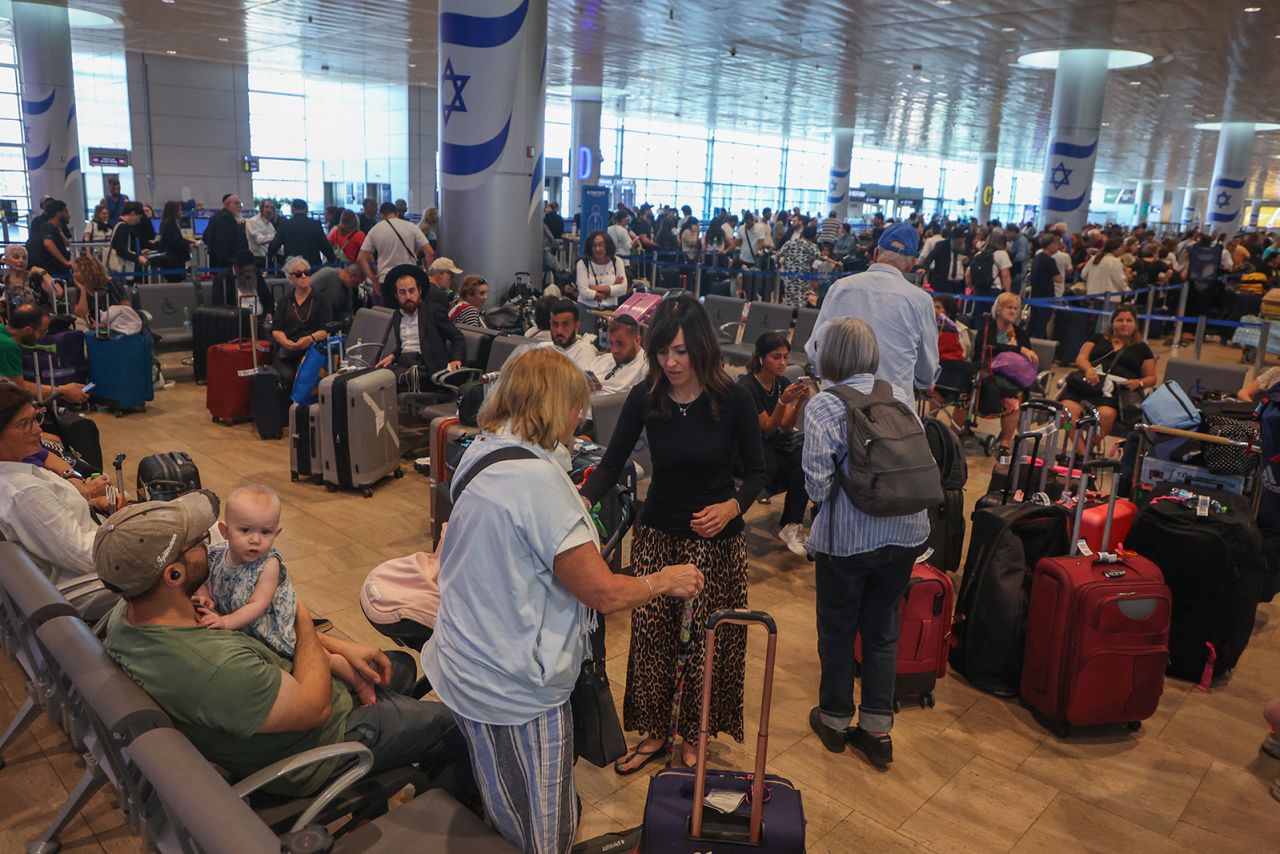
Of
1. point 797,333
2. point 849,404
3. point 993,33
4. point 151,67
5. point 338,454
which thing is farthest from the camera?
point 151,67

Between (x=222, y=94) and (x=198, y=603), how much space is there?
2601 centimetres

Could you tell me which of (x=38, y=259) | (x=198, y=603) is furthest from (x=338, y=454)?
(x=38, y=259)

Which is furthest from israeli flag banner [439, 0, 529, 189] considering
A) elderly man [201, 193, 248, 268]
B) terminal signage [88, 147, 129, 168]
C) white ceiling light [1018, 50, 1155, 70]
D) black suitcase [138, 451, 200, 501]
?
terminal signage [88, 147, 129, 168]

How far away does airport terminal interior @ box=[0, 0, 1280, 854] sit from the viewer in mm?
2156

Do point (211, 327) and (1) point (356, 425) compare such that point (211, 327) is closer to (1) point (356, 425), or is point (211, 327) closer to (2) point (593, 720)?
(1) point (356, 425)

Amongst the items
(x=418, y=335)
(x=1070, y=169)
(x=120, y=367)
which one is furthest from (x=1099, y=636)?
(x=1070, y=169)

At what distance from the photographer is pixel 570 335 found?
19.4 feet

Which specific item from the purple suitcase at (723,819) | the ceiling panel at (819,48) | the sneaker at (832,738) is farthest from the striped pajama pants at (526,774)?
the ceiling panel at (819,48)

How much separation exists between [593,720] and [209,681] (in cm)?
92

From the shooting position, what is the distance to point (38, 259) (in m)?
11.0

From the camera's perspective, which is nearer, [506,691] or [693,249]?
[506,691]

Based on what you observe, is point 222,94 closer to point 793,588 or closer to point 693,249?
point 693,249

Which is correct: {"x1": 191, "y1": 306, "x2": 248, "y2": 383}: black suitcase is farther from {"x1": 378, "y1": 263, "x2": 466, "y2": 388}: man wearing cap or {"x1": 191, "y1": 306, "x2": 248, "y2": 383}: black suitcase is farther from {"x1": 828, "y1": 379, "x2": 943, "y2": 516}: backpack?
{"x1": 828, "y1": 379, "x2": 943, "y2": 516}: backpack

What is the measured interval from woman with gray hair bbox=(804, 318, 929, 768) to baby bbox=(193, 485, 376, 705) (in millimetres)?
1608
